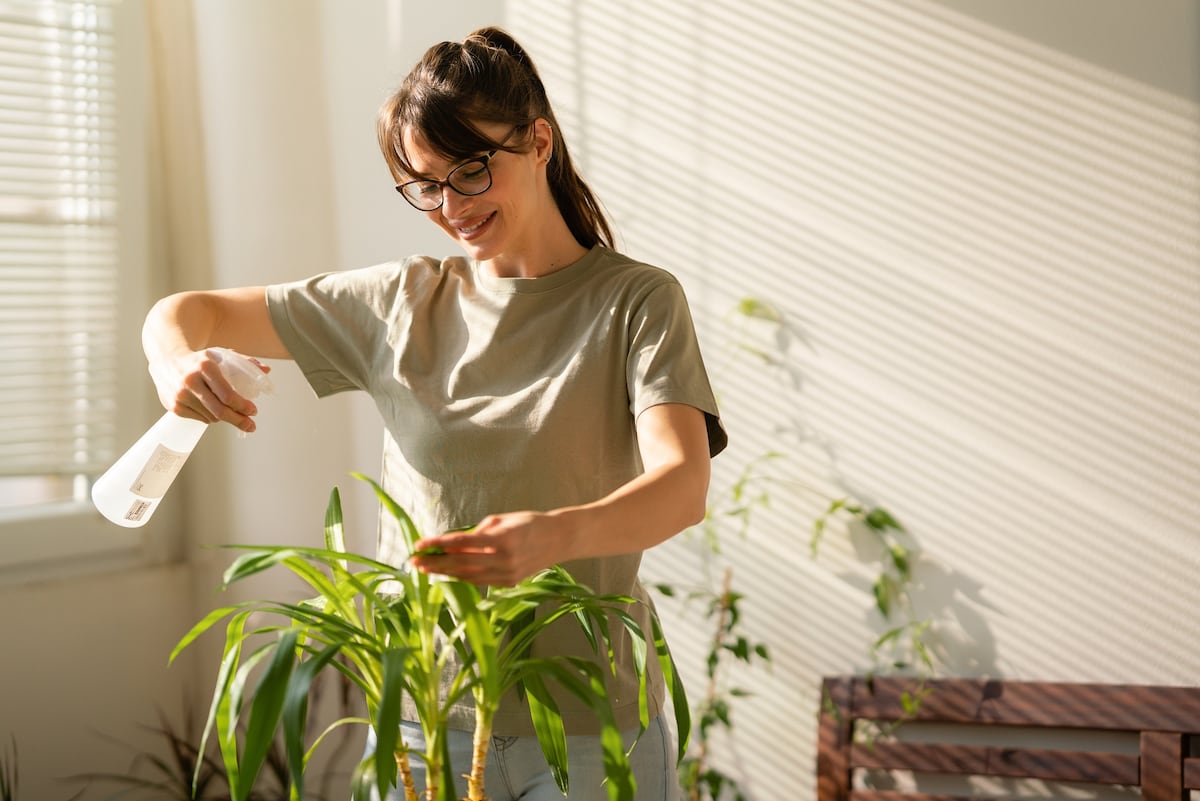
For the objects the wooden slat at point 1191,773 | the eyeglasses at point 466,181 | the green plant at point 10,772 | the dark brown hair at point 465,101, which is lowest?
the green plant at point 10,772

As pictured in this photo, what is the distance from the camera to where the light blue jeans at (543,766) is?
1277 mm

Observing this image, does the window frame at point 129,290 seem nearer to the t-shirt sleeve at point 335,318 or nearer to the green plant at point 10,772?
the green plant at point 10,772

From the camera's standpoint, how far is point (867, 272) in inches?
89.4

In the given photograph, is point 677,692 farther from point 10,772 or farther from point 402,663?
point 10,772

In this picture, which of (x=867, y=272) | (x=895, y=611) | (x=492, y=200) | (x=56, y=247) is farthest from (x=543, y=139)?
(x=56, y=247)

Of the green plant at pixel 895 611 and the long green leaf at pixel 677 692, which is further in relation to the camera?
the green plant at pixel 895 611

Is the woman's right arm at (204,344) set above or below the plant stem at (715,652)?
above

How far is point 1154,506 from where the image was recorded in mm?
2049

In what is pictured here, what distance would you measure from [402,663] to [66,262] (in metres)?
2.05

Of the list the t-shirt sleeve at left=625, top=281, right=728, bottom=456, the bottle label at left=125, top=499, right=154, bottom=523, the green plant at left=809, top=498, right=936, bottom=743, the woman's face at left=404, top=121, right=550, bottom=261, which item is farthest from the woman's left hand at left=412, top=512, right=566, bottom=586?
the green plant at left=809, top=498, right=936, bottom=743

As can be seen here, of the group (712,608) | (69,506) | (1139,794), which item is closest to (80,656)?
(69,506)

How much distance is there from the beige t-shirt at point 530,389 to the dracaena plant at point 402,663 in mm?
161

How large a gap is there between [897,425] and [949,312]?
226 mm

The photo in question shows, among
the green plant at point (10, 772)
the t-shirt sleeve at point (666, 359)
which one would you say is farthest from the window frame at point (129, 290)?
the t-shirt sleeve at point (666, 359)
